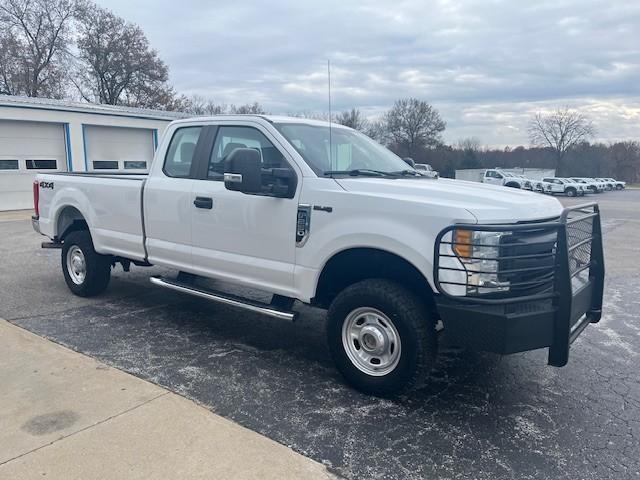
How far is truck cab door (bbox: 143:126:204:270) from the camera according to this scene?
200 inches

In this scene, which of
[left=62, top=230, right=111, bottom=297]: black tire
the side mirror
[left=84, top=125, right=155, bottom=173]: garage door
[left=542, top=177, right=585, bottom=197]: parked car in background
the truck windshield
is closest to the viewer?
the side mirror

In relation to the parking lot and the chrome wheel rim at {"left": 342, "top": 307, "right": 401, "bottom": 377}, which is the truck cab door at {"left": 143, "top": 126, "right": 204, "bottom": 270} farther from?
the chrome wheel rim at {"left": 342, "top": 307, "right": 401, "bottom": 377}

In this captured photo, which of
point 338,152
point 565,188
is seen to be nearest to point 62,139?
point 338,152

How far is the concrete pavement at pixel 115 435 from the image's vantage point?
9.53ft

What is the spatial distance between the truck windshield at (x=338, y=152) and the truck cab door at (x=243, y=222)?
0.18m

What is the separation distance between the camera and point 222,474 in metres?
2.87

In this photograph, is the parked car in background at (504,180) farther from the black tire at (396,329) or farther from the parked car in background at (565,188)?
the black tire at (396,329)

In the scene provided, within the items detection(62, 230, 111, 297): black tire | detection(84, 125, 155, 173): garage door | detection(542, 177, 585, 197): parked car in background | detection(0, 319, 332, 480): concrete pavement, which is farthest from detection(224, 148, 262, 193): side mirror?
detection(542, 177, 585, 197): parked car in background

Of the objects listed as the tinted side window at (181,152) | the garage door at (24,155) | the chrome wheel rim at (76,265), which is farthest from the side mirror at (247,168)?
the garage door at (24,155)

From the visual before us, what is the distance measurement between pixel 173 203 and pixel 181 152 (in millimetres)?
558

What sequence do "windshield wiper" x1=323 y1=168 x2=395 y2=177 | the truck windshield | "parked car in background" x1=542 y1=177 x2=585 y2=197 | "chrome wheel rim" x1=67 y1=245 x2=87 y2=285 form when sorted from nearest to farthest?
"windshield wiper" x1=323 y1=168 x2=395 y2=177, the truck windshield, "chrome wheel rim" x1=67 y1=245 x2=87 y2=285, "parked car in background" x1=542 y1=177 x2=585 y2=197

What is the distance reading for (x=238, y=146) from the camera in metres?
4.83

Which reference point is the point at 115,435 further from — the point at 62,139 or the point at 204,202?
the point at 62,139

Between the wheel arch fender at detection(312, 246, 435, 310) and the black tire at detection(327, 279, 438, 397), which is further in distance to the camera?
the wheel arch fender at detection(312, 246, 435, 310)
